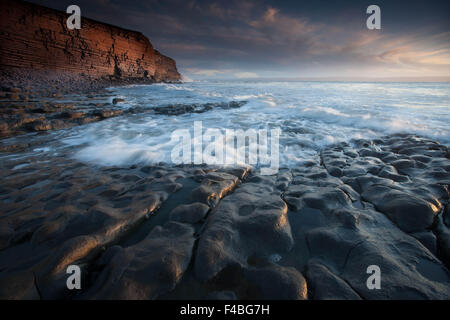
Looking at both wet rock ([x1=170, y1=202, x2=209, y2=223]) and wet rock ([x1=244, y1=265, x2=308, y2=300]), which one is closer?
wet rock ([x1=244, y1=265, x2=308, y2=300])

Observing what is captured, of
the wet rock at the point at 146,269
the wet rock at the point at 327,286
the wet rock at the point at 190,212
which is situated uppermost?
the wet rock at the point at 190,212

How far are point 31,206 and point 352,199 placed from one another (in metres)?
3.32

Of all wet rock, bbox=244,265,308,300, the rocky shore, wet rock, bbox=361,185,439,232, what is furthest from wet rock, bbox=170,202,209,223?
wet rock, bbox=361,185,439,232

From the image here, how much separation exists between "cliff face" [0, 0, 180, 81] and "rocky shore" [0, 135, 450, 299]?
2340 centimetres

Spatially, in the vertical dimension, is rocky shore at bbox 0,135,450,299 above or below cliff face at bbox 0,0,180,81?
below

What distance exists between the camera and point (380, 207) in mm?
1885

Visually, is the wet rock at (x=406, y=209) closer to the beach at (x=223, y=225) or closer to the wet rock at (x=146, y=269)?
the beach at (x=223, y=225)

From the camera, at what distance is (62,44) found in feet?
70.2

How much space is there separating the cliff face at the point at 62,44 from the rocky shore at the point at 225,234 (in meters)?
23.4

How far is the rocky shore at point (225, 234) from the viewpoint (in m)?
1.16

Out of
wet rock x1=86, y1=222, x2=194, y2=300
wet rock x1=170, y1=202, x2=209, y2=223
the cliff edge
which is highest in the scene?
the cliff edge

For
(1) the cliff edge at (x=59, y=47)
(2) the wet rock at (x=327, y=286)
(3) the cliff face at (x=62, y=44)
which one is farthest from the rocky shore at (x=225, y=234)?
(3) the cliff face at (x=62, y=44)

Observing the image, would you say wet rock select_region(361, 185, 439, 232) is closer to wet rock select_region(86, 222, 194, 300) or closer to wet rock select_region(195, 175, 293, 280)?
wet rock select_region(195, 175, 293, 280)

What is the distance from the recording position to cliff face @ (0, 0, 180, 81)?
675 inches
